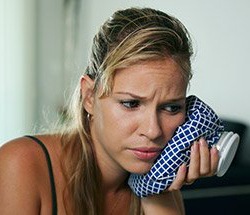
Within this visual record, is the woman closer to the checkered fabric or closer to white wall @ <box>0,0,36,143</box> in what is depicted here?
the checkered fabric

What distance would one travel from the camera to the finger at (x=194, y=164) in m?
1.01

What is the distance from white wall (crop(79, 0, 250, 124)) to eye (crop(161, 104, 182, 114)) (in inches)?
69.6

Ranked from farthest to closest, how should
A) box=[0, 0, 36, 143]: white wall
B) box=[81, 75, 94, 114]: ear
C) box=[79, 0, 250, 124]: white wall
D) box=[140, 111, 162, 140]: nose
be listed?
box=[0, 0, 36, 143]: white wall, box=[79, 0, 250, 124]: white wall, box=[81, 75, 94, 114]: ear, box=[140, 111, 162, 140]: nose

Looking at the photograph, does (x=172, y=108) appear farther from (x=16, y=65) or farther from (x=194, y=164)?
(x=16, y=65)

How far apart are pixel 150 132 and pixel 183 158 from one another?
0.13 metres

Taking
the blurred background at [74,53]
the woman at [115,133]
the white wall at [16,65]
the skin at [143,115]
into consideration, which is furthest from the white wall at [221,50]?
the skin at [143,115]

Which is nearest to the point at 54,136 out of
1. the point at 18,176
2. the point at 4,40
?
the point at 18,176

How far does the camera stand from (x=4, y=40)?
11.2ft

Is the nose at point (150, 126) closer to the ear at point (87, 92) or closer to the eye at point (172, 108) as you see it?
the eye at point (172, 108)

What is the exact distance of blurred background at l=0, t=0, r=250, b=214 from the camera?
2.74m

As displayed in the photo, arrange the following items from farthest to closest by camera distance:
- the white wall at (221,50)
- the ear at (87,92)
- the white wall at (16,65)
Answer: the white wall at (16,65) < the white wall at (221,50) < the ear at (87,92)

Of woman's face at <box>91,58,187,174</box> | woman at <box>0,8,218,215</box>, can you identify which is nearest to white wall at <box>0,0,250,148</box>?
woman at <box>0,8,218,215</box>

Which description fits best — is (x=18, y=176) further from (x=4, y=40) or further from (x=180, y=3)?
(x=4, y=40)

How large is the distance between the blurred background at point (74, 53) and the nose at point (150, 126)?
150cm
